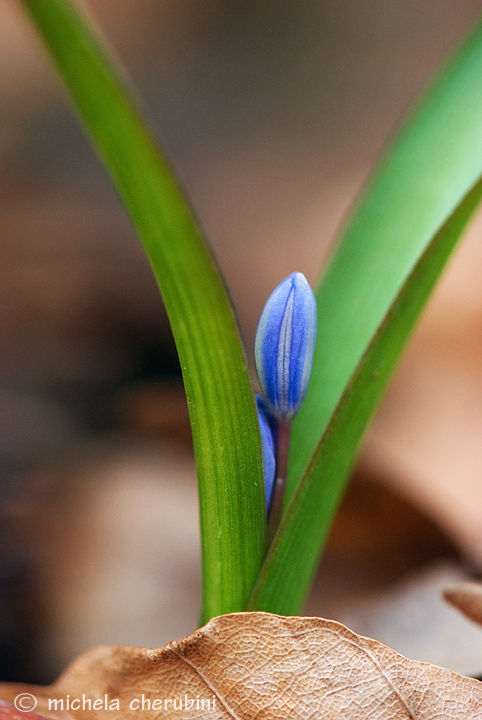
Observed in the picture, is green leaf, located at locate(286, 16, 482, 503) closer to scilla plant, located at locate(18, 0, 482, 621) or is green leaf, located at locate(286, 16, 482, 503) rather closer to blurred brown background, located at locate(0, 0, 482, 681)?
scilla plant, located at locate(18, 0, 482, 621)

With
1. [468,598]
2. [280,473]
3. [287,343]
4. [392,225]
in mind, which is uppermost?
[392,225]

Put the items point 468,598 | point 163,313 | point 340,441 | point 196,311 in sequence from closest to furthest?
point 196,311 → point 340,441 → point 468,598 → point 163,313

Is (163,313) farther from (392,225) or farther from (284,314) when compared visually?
(284,314)

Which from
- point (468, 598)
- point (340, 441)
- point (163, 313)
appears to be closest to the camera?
point (340, 441)

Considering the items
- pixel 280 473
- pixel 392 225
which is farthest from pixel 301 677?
pixel 392 225

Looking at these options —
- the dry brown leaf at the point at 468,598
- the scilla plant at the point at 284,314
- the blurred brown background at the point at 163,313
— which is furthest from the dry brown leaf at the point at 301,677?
the blurred brown background at the point at 163,313

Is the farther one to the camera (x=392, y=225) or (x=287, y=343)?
(x=392, y=225)
